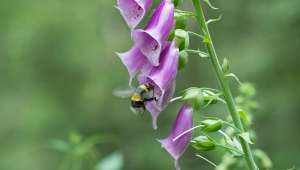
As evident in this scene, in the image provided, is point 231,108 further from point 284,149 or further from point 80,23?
point 80,23

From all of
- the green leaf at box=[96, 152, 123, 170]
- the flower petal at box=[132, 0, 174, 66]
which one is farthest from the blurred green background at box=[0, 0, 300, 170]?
the flower petal at box=[132, 0, 174, 66]

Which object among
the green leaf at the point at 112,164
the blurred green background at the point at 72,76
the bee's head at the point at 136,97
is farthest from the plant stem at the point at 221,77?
the blurred green background at the point at 72,76

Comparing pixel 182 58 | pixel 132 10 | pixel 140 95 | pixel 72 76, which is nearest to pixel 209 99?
pixel 182 58

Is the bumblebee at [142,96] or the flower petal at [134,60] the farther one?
the bumblebee at [142,96]

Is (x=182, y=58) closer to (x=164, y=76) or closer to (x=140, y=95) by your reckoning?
(x=164, y=76)

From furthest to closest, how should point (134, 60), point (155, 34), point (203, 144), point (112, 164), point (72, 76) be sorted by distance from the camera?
point (72, 76), point (112, 164), point (203, 144), point (134, 60), point (155, 34)

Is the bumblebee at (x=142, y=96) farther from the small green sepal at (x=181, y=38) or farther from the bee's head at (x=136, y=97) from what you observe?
the small green sepal at (x=181, y=38)

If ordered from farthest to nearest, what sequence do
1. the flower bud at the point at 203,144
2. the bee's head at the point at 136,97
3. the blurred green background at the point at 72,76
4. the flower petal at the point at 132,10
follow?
the blurred green background at the point at 72,76
the bee's head at the point at 136,97
the flower bud at the point at 203,144
the flower petal at the point at 132,10
